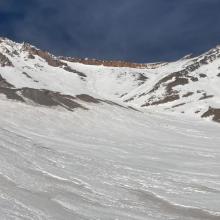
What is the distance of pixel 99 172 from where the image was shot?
36.8 meters

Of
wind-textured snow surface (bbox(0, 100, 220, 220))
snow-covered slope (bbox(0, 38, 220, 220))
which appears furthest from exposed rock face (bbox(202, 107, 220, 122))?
wind-textured snow surface (bbox(0, 100, 220, 220))

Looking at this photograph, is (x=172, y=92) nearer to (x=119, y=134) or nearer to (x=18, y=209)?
(x=119, y=134)

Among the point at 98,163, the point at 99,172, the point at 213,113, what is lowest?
the point at 99,172

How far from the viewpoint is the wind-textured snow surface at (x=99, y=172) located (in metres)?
26.0

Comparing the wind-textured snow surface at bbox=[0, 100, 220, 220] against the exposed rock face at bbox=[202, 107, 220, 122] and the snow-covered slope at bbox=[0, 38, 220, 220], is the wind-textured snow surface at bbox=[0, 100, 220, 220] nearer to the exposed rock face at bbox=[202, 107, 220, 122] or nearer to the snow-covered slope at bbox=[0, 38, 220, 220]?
the snow-covered slope at bbox=[0, 38, 220, 220]

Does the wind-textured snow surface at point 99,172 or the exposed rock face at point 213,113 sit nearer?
the wind-textured snow surface at point 99,172

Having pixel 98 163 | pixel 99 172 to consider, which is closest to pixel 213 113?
pixel 98 163

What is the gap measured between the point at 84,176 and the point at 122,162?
9.51m

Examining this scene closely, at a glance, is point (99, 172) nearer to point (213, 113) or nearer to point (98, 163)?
point (98, 163)

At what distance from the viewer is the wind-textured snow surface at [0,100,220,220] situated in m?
26.0

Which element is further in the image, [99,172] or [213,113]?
[213,113]

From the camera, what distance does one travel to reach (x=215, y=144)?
2576 inches

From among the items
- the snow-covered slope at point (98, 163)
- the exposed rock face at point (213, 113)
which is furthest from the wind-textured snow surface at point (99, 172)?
the exposed rock face at point (213, 113)

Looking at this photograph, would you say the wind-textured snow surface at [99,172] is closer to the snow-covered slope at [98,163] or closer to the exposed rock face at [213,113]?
the snow-covered slope at [98,163]
